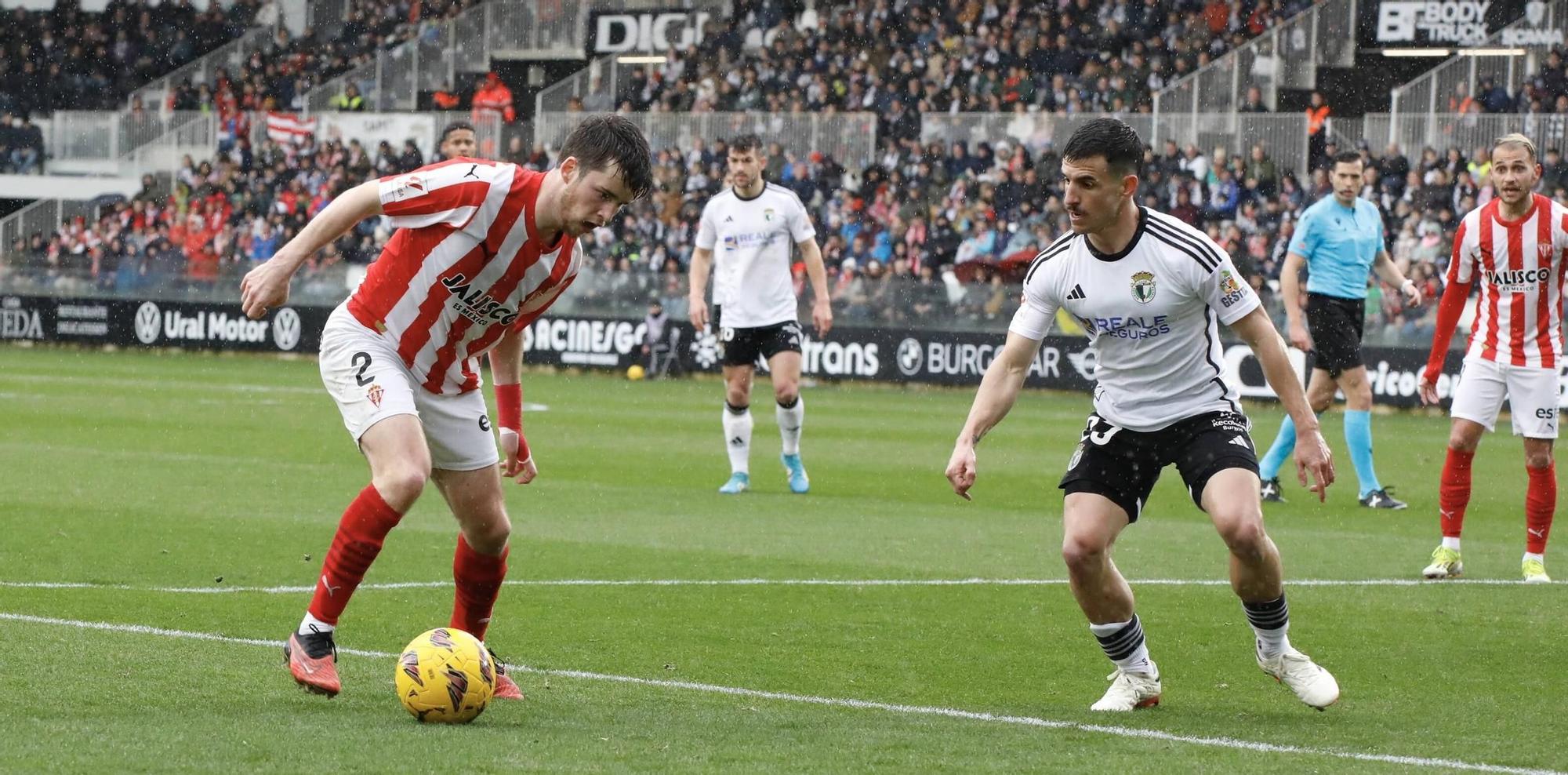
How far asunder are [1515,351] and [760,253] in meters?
5.74

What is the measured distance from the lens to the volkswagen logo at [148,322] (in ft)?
113

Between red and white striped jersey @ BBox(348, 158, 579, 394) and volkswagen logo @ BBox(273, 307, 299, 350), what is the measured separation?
27977mm

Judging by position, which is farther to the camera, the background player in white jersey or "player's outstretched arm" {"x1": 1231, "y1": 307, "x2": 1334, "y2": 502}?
the background player in white jersey

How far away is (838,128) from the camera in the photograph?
34.8 metres

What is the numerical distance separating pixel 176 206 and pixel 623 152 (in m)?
37.8

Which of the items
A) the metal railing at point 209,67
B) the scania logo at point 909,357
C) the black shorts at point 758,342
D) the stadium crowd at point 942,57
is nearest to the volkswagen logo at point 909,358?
the scania logo at point 909,357

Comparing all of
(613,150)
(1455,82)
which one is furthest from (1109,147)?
(1455,82)

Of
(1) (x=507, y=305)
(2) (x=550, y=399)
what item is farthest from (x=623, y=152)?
(2) (x=550, y=399)

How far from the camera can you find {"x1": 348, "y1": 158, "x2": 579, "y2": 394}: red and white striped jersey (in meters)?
5.91

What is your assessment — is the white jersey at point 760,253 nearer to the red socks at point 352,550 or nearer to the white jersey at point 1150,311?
the white jersey at point 1150,311

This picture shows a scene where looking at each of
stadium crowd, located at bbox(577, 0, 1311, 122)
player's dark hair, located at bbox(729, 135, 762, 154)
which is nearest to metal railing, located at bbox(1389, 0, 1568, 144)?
stadium crowd, located at bbox(577, 0, 1311, 122)

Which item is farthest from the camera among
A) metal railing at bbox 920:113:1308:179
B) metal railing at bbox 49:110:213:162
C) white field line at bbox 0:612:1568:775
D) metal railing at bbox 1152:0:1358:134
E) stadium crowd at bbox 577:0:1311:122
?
metal railing at bbox 49:110:213:162

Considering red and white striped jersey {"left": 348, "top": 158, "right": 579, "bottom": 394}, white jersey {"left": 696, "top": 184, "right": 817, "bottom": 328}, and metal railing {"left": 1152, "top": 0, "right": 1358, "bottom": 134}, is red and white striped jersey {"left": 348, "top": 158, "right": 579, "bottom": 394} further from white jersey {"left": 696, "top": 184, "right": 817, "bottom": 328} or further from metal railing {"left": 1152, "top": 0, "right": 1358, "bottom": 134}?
metal railing {"left": 1152, "top": 0, "right": 1358, "bottom": 134}

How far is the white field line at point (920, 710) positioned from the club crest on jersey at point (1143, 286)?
136 cm
